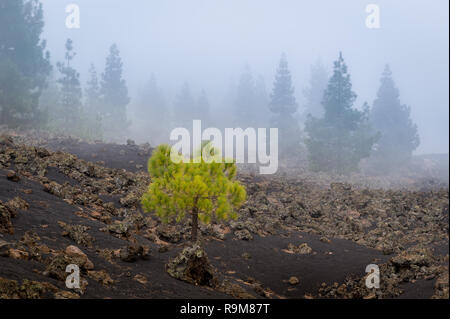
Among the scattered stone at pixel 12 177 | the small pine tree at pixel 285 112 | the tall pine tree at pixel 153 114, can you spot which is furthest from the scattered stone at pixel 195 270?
the tall pine tree at pixel 153 114

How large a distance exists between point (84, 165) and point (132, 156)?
22.5 ft

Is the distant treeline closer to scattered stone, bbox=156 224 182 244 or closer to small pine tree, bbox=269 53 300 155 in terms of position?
small pine tree, bbox=269 53 300 155

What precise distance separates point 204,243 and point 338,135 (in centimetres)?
2667

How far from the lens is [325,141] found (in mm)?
34969

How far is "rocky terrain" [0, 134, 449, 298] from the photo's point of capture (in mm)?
6797

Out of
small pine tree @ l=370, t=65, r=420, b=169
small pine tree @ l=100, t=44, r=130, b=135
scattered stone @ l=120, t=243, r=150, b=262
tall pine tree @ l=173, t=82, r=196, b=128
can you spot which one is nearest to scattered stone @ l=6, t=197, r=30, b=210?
scattered stone @ l=120, t=243, r=150, b=262

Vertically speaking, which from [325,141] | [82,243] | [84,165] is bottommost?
[82,243]

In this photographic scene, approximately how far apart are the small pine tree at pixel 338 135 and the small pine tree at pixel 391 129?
9.00m

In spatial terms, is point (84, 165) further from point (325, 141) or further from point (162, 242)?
point (325, 141)

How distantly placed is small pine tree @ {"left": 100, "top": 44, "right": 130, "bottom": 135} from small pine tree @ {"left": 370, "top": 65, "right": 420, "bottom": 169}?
32.7 m

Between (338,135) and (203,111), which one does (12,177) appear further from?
(203,111)

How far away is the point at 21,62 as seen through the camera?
103 feet

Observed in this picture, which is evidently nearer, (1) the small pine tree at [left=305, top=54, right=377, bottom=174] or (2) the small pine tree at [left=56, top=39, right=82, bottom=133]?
(1) the small pine tree at [left=305, top=54, right=377, bottom=174]
